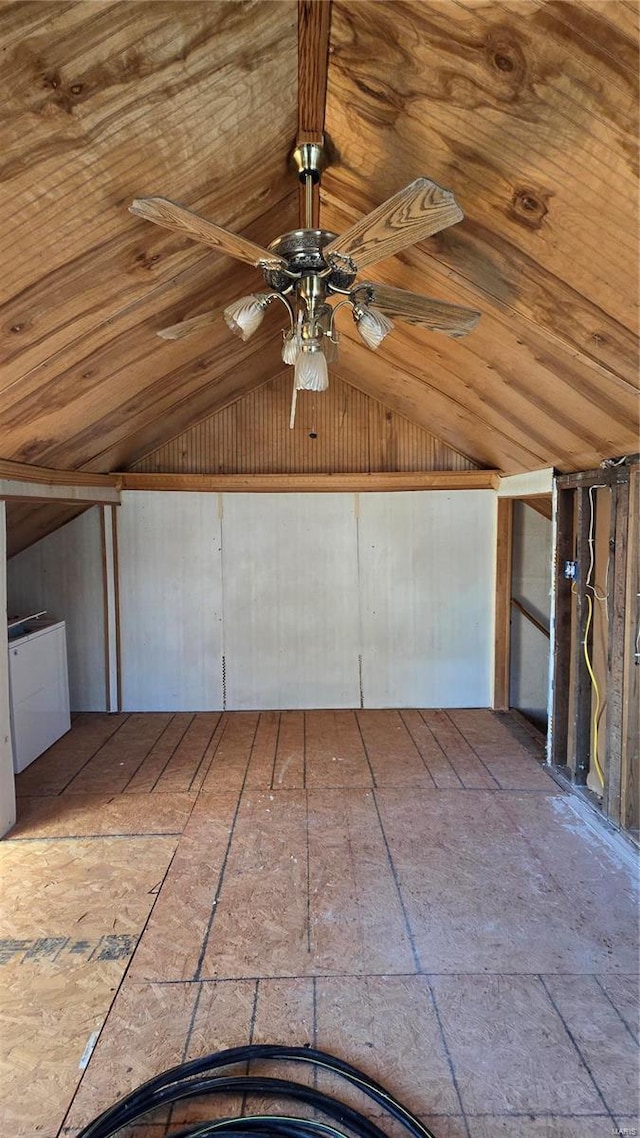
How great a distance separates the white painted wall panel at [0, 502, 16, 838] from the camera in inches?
130

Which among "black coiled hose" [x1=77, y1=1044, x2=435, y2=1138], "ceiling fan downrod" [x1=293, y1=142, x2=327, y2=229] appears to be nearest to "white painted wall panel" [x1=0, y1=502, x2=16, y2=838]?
"black coiled hose" [x1=77, y1=1044, x2=435, y2=1138]

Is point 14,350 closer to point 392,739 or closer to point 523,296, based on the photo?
point 523,296

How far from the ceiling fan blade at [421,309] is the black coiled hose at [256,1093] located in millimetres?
2369

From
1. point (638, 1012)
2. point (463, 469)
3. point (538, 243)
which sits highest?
point (538, 243)

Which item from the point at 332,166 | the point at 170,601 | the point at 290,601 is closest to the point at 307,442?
the point at 290,601

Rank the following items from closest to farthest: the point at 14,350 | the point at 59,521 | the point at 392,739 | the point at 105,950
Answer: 1. the point at 14,350
2. the point at 105,950
3. the point at 392,739
4. the point at 59,521

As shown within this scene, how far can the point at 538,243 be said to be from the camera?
1.89 metres

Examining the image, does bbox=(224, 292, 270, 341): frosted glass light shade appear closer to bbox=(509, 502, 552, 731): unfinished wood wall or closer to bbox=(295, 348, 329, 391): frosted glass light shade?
bbox=(295, 348, 329, 391): frosted glass light shade

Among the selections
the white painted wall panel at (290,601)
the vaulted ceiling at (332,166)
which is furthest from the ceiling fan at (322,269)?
the white painted wall panel at (290,601)

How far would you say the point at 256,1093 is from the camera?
182cm

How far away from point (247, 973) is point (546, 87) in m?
2.90

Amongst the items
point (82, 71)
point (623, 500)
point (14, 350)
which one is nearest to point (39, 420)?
point (14, 350)

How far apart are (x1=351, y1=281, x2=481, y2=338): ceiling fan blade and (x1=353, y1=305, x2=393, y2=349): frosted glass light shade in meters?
0.03

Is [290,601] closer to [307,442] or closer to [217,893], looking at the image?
[307,442]
